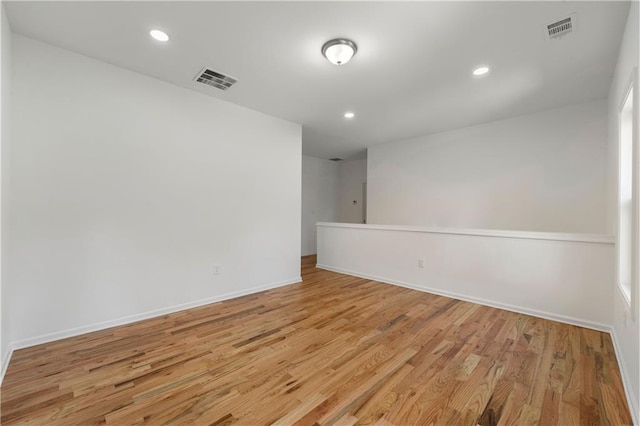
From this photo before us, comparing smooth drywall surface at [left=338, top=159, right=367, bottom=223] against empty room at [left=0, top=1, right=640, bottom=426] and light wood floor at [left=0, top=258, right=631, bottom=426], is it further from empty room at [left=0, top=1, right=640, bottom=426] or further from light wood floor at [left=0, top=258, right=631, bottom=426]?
light wood floor at [left=0, top=258, right=631, bottom=426]

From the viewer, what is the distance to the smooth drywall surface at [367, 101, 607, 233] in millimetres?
3492

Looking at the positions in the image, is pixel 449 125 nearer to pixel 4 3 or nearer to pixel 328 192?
pixel 328 192

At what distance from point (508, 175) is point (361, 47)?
11.0 feet

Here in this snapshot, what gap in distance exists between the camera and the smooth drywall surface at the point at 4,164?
6.18 feet

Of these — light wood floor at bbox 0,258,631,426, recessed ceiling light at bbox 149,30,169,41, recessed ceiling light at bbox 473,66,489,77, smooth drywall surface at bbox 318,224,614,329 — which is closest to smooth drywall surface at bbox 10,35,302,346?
light wood floor at bbox 0,258,631,426

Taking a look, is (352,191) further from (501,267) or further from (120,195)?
(120,195)

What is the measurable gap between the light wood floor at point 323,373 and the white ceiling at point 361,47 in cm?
271

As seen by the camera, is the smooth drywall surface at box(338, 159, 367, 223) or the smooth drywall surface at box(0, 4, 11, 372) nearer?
the smooth drywall surface at box(0, 4, 11, 372)

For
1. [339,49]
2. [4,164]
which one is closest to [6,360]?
[4,164]

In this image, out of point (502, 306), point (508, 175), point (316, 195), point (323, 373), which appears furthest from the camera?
point (316, 195)

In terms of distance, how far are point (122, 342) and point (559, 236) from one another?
4.68 m

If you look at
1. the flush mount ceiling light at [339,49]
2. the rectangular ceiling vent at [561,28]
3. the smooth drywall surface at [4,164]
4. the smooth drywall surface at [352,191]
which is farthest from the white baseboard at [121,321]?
the rectangular ceiling vent at [561,28]

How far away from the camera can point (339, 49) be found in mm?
2262

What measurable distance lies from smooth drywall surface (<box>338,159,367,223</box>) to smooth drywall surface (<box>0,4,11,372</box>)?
6.50 meters
